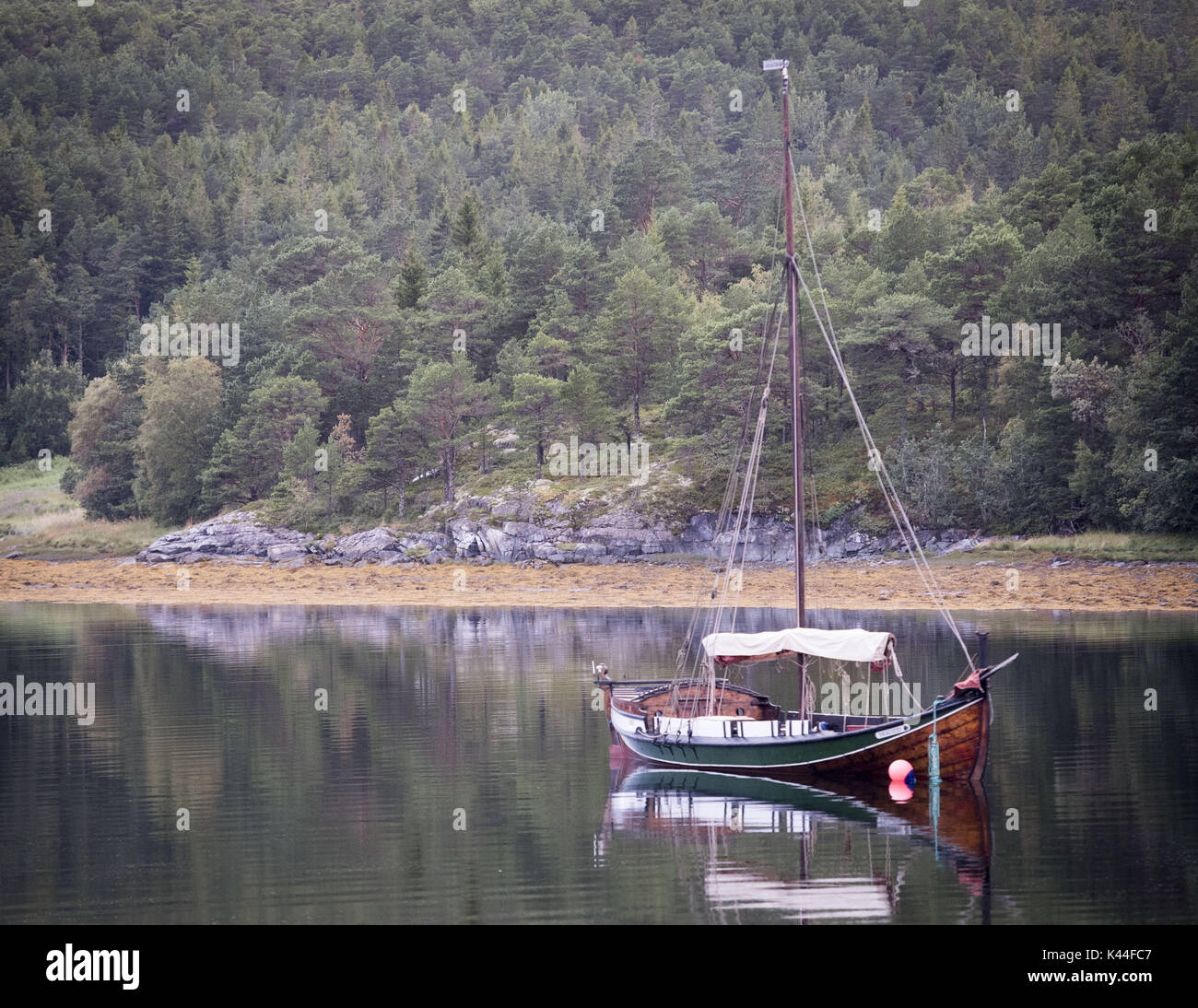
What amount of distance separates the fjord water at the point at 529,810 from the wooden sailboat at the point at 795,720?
74cm

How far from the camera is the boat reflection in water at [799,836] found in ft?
75.9

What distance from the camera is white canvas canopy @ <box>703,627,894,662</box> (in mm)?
32688

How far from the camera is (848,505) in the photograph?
87.9m

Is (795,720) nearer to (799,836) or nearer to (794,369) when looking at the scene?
(799,836)

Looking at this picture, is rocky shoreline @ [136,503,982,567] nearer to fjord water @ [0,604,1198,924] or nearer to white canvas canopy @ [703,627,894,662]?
fjord water @ [0,604,1198,924]

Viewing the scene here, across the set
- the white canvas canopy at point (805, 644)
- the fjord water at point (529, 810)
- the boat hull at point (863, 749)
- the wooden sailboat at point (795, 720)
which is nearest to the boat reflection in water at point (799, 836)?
the fjord water at point (529, 810)

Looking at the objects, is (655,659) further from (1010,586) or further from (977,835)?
(1010,586)

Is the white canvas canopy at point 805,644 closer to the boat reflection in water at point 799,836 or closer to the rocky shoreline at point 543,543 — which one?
the boat reflection in water at point 799,836

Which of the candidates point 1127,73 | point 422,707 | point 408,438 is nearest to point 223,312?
point 408,438

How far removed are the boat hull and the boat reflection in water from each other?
38 centimetres

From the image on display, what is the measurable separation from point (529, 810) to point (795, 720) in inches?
312

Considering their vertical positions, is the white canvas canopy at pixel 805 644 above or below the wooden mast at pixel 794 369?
below

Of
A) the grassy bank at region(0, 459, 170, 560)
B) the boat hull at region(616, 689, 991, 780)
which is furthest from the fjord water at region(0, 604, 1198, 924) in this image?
the grassy bank at region(0, 459, 170, 560)

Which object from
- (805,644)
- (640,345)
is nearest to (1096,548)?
(640,345)
